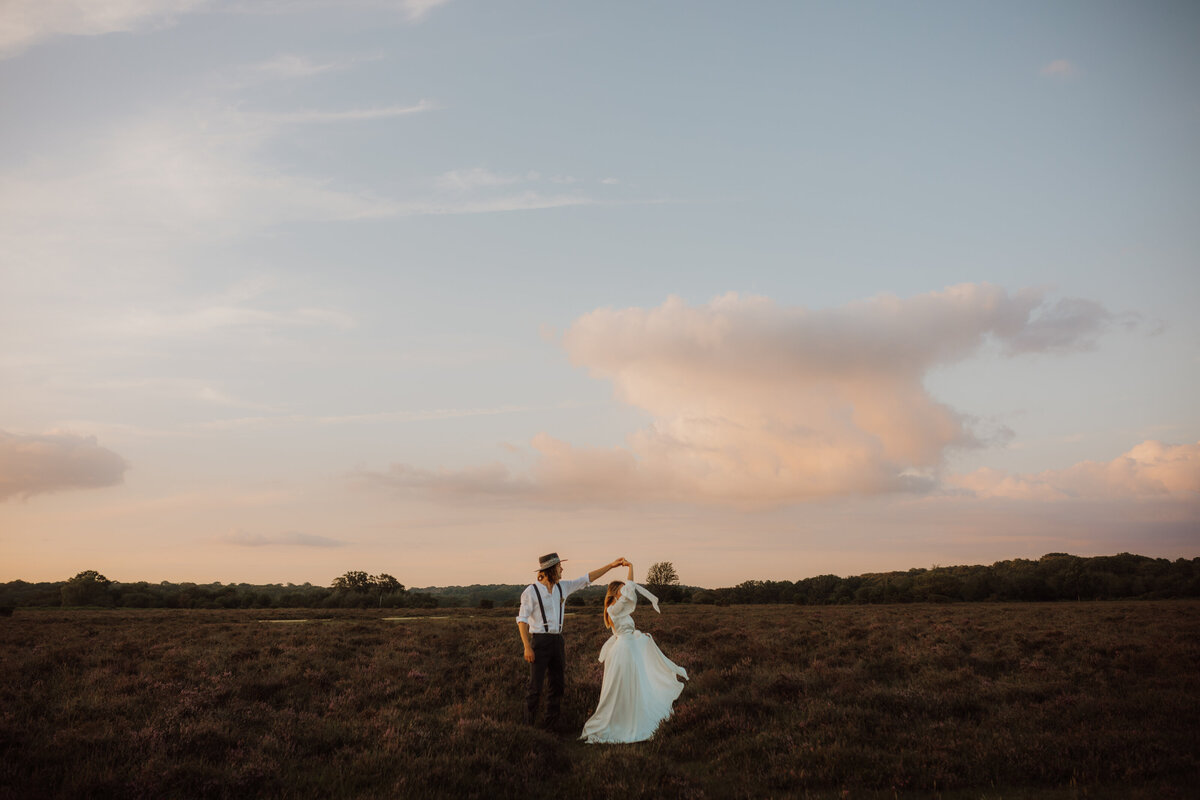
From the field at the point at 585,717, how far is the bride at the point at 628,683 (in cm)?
45

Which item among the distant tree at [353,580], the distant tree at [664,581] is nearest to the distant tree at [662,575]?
the distant tree at [664,581]

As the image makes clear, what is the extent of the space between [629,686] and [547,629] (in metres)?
1.76

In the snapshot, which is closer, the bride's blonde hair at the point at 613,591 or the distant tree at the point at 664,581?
the bride's blonde hair at the point at 613,591

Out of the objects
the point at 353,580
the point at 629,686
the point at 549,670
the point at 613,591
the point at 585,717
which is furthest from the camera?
the point at 353,580

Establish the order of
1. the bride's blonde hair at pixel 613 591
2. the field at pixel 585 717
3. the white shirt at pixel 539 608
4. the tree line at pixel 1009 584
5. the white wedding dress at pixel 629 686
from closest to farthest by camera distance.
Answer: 1. the field at pixel 585 717
2. the white wedding dress at pixel 629 686
3. the white shirt at pixel 539 608
4. the bride's blonde hair at pixel 613 591
5. the tree line at pixel 1009 584

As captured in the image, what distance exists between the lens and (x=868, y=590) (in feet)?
278

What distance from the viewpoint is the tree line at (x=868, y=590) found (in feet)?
236

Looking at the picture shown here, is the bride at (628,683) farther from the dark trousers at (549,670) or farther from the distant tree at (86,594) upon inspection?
the distant tree at (86,594)

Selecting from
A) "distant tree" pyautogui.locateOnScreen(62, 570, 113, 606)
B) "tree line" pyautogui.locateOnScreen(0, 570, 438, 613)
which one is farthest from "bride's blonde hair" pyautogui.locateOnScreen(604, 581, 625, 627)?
"distant tree" pyautogui.locateOnScreen(62, 570, 113, 606)

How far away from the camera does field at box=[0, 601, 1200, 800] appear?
7.55m

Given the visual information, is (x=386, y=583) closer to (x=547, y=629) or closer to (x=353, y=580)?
(x=353, y=580)

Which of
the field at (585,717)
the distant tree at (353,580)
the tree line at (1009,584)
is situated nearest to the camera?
the field at (585,717)

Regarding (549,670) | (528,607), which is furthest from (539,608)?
(549,670)

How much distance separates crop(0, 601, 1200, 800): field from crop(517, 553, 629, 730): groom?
62cm
